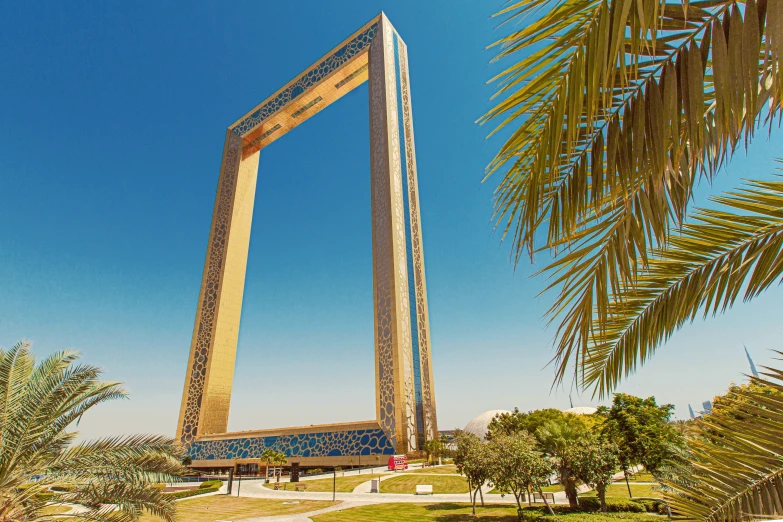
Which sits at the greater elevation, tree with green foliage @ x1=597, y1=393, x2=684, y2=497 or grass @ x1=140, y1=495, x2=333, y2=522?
tree with green foliage @ x1=597, y1=393, x2=684, y2=497

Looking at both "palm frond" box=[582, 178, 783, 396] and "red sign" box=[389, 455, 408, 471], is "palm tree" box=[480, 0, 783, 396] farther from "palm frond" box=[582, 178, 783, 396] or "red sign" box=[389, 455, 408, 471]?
"red sign" box=[389, 455, 408, 471]

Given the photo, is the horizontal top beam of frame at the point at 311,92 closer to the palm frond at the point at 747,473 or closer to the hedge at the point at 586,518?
the hedge at the point at 586,518

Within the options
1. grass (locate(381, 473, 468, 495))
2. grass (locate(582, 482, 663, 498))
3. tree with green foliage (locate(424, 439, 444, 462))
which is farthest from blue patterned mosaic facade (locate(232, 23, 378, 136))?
grass (locate(582, 482, 663, 498))

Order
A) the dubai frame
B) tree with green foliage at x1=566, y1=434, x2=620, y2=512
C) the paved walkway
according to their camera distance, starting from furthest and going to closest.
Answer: the dubai frame, the paved walkway, tree with green foliage at x1=566, y1=434, x2=620, y2=512

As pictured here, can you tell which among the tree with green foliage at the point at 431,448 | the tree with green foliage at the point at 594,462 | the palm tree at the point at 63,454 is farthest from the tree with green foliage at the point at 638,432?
the palm tree at the point at 63,454

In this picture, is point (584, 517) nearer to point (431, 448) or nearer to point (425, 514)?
point (425, 514)
